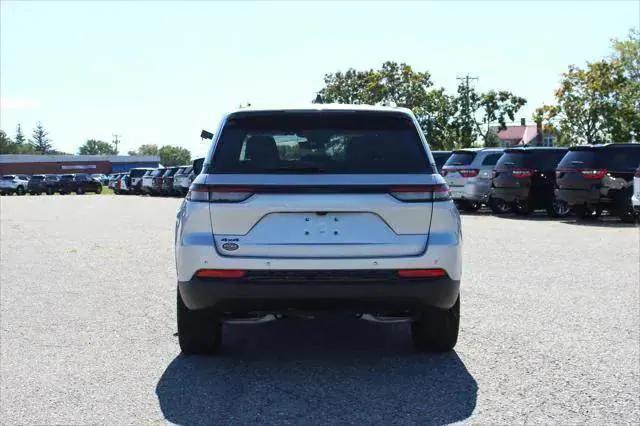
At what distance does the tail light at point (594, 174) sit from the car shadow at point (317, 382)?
12.9 meters

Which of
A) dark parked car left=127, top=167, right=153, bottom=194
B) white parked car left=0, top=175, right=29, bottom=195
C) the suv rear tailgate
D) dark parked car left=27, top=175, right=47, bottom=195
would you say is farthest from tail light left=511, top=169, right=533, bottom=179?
white parked car left=0, top=175, right=29, bottom=195

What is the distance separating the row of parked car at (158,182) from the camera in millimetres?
44438

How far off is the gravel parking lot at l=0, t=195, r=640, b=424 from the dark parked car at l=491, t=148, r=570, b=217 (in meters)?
10.7

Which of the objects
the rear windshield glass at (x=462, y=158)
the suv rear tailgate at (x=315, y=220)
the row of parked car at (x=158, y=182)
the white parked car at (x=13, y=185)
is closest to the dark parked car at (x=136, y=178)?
the row of parked car at (x=158, y=182)

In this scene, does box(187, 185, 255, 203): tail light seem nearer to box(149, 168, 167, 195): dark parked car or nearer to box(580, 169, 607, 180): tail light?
box(580, 169, 607, 180): tail light

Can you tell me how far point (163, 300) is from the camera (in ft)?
28.3

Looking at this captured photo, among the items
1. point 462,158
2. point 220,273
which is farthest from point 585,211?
point 220,273

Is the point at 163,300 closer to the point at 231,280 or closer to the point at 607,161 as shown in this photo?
the point at 231,280

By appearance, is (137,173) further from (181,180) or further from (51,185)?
(181,180)

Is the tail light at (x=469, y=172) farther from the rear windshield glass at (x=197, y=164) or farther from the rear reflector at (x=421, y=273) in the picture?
the rear reflector at (x=421, y=273)

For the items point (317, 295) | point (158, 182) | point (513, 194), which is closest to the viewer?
point (317, 295)

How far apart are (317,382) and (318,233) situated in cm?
98

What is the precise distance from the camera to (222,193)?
16.7 feet

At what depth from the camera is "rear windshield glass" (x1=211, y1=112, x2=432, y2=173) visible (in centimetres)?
522
